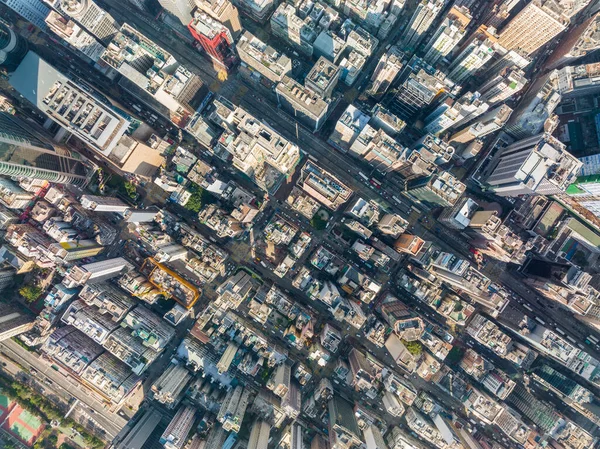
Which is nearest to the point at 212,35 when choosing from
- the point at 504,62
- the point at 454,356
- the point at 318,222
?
the point at 318,222

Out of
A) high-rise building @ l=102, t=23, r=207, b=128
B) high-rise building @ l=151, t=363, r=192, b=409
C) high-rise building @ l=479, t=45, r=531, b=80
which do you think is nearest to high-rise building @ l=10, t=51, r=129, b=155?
high-rise building @ l=102, t=23, r=207, b=128

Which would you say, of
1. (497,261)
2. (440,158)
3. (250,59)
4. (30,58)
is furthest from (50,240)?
(497,261)

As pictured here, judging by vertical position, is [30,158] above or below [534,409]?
below

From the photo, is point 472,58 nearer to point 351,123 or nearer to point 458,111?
point 458,111

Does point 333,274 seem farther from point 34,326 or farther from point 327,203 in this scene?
point 34,326

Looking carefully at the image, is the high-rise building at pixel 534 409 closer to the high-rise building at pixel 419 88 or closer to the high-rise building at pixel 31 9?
the high-rise building at pixel 419 88
